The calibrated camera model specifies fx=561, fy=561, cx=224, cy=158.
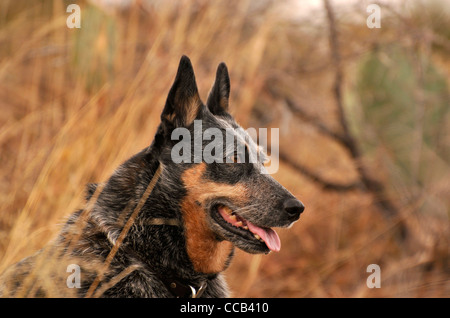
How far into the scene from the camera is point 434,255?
5.50m

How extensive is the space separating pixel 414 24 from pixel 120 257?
386cm

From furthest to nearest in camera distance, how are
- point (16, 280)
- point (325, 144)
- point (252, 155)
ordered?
point (325, 144), point (252, 155), point (16, 280)

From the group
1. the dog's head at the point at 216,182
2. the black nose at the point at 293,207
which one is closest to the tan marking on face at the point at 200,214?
the dog's head at the point at 216,182

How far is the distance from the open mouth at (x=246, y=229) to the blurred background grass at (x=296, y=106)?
3.38 feet

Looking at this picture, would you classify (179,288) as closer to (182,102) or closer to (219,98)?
(182,102)

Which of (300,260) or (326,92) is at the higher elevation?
(326,92)

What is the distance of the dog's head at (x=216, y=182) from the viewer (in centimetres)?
277

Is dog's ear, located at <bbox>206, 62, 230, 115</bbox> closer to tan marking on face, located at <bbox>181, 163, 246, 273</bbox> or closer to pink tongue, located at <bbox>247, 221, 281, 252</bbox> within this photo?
tan marking on face, located at <bbox>181, 163, 246, 273</bbox>

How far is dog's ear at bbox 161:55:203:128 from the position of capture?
111 inches

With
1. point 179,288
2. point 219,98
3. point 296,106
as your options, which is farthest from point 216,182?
point 296,106

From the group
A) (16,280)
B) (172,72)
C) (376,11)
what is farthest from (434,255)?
(16,280)

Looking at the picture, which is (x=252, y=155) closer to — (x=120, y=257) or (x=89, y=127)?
(x=120, y=257)

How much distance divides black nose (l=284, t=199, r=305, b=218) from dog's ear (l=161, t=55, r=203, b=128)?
0.67 m

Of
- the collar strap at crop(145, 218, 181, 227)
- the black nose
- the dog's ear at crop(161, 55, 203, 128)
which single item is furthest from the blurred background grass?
the black nose
